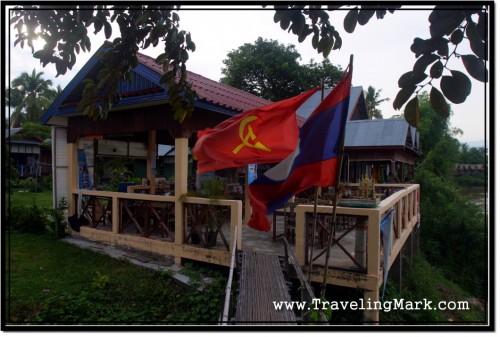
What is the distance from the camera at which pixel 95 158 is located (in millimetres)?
9750

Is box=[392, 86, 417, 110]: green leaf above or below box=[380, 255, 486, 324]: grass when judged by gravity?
above

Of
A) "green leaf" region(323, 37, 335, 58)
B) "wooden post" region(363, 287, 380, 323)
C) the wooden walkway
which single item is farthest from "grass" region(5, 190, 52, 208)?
"green leaf" region(323, 37, 335, 58)

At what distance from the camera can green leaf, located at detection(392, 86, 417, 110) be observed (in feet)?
6.21

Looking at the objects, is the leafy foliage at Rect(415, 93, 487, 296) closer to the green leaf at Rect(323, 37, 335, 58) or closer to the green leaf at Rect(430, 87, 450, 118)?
the green leaf at Rect(323, 37, 335, 58)

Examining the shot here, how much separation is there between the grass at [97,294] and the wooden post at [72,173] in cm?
175

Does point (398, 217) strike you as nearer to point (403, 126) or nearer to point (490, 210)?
point (490, 210)

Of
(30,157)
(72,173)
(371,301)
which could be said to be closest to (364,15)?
(371,301)

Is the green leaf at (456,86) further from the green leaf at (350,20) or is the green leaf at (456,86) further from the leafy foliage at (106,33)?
the leafy foliage at (106,33)

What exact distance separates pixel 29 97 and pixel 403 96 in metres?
39.6

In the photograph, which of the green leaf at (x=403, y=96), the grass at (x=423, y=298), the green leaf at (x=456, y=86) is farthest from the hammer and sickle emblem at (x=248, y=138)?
the grass at (x=423, y=298)

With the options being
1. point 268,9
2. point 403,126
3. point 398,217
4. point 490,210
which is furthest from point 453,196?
point 268,9

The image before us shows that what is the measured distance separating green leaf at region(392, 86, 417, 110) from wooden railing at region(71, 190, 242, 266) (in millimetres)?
4328

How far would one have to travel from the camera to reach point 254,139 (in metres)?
3.98

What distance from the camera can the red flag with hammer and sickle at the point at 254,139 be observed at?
3.92 m
